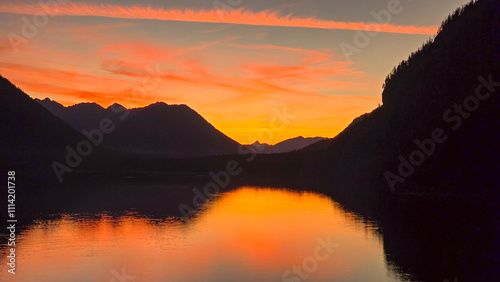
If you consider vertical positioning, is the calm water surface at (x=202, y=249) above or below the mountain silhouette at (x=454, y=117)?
below

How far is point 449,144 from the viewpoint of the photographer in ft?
348

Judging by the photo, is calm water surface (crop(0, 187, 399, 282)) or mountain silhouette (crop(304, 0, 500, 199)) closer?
calm water surface (crop(0, 187, 399, 282))

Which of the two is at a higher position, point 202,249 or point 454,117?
point 454,117

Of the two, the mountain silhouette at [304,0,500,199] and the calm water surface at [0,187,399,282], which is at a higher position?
Result: the mountain silhouette at [304,0,500,199]

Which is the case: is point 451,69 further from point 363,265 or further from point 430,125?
point 363,265

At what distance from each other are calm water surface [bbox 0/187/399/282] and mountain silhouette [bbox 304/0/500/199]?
135ft

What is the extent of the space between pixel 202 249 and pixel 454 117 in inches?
3144

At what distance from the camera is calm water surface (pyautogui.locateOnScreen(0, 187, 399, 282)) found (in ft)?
116

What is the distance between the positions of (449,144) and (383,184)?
885 inches

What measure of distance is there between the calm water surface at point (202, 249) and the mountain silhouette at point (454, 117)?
4106 cm

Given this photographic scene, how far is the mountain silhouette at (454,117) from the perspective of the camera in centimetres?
10025

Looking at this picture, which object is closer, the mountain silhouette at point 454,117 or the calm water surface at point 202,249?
the calm water surface at point 202,249

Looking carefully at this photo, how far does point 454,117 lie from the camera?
108 meters

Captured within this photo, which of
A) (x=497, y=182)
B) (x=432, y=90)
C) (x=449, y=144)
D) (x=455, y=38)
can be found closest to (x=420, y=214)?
(x=497, y=182)
